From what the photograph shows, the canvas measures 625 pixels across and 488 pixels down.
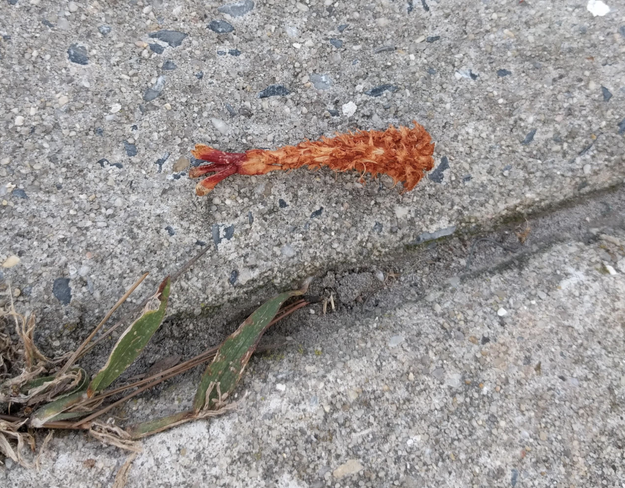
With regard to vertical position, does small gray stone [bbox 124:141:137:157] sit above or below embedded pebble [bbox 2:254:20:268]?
above

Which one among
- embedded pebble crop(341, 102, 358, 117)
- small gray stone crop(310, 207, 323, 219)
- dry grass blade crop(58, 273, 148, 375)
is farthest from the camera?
embedded pebble crop(341, 102, 358, 117)

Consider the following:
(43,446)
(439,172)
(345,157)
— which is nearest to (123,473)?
(43,446)

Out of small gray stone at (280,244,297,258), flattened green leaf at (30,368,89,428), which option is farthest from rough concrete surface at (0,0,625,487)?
flattened green leaf at (30,368,89,428)

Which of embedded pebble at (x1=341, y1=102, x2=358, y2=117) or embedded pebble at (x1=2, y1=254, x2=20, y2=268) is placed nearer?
embedded pebble at (x1=2, y1=254, x2=20, y2=268)

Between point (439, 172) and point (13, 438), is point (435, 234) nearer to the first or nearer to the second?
point (439, 172)

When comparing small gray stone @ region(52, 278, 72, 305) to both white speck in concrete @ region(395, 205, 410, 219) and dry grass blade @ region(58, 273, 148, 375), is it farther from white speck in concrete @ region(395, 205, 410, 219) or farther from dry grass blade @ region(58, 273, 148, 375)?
white speck in concrete @ region(395, 205, 410, 219)

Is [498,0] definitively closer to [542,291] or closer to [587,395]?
[542,291]
